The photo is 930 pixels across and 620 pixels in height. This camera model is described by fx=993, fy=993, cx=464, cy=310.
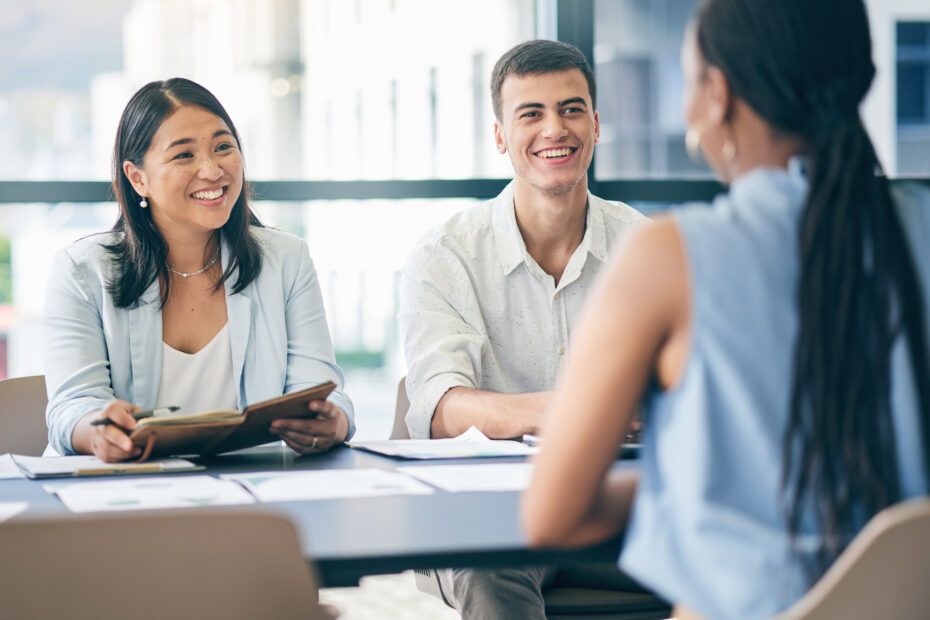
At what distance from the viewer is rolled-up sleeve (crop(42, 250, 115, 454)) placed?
6.48 ft

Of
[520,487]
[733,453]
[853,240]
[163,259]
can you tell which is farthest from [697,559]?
[163,259]

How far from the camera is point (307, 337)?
2.31 m

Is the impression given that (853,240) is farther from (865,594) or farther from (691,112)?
(865,594)

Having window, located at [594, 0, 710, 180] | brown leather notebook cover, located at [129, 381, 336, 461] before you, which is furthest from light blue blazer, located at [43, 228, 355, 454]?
window, located at [594, 0, 710, 180]

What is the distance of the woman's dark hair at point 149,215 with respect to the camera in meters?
2.25

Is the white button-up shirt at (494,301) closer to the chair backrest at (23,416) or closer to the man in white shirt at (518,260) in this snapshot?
the man in white shirt at (518,260)

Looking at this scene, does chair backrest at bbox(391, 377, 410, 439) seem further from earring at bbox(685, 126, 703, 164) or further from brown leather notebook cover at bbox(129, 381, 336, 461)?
earring at bbox(685, 126, 703, 164)

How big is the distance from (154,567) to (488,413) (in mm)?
1115

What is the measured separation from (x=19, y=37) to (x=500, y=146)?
196 cm

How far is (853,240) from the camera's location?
0.91 m

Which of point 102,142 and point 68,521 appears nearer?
point 68,521

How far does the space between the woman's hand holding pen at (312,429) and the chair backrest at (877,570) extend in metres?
1.00

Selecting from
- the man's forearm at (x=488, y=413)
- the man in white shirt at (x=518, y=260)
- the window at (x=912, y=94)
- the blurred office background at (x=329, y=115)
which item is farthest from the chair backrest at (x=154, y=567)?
the window at (x=912, y=94)

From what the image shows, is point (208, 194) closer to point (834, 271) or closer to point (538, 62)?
point (538, 62)
